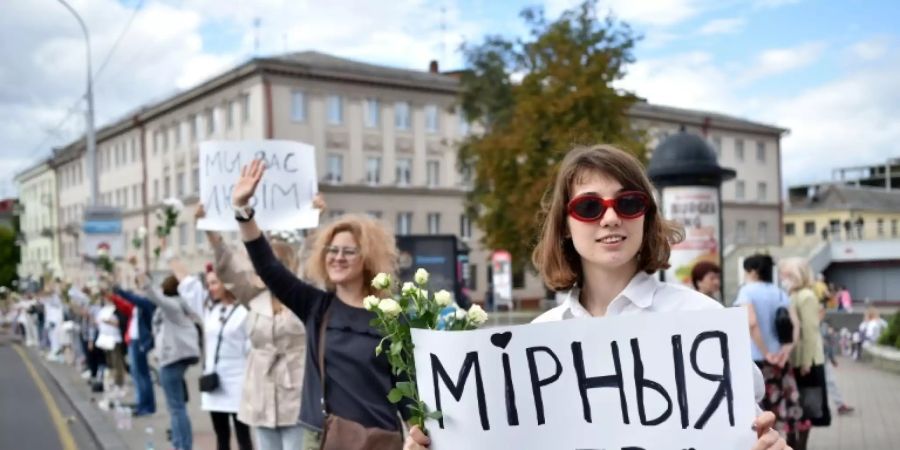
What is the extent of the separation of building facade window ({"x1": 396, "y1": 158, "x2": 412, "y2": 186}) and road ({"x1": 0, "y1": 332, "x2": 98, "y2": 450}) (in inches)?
1490

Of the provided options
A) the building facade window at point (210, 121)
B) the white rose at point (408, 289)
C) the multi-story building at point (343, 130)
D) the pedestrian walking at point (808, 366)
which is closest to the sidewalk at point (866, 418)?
the pedestrian walking at point (808, 366)

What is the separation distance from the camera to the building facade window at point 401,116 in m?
62.5

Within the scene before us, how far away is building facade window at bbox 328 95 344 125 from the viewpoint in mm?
59188

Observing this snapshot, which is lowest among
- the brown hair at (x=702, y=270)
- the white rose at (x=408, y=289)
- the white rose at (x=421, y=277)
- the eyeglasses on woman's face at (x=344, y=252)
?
the brown hair at (x=702, y=270)

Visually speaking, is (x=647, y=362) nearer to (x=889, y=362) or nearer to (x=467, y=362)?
(x=467, y=362)

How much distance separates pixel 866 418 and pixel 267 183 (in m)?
8.53

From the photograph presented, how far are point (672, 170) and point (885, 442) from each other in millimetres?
4759

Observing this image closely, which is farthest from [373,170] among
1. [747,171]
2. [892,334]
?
[892,334]

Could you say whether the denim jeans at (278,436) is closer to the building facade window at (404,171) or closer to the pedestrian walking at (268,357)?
the pedestrian walking at (268,357)

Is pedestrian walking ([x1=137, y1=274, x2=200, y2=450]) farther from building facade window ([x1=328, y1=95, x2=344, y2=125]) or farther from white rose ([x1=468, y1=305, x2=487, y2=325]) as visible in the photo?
building facade window ([x1=328, y1=95, x2=344, y2=125])

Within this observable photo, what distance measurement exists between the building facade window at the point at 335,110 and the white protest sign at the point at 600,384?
57011 mm

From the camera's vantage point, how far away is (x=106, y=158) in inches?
3285

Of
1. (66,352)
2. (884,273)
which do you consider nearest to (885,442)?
(66,352)

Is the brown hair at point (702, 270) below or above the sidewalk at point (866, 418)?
above
